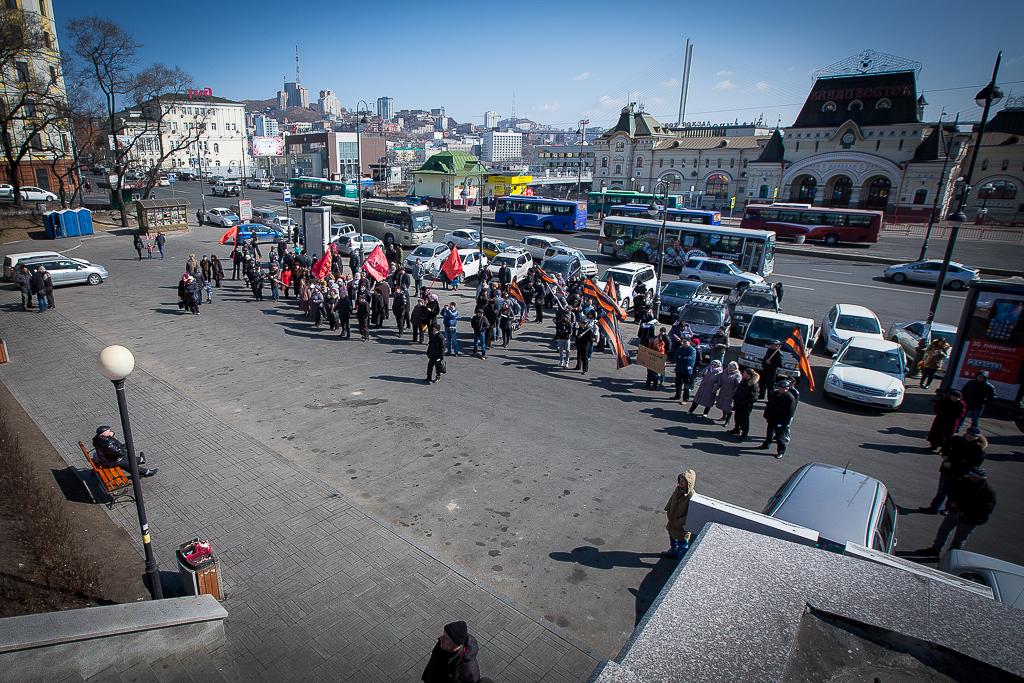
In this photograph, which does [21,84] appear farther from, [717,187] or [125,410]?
[717,187]

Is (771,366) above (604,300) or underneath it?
underneath

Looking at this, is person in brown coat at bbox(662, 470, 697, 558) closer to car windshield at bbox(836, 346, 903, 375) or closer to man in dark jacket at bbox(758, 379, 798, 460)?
man in dark jacket at bbox(758, 379, 798, 460)

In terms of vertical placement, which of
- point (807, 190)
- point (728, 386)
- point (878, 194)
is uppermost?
point (807, 190)

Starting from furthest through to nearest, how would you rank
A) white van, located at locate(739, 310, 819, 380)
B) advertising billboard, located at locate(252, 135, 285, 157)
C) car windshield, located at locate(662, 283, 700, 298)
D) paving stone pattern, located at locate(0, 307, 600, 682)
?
1. advertising billboard, located at locate(252, 135, 285, 157)
2. car windshield, located at locate(662, 283, 700, 298)
3. white van, located at locate(739, 310, 819, 380)
4. paving stone pattern, located at locate(0, 307, 600, 682)

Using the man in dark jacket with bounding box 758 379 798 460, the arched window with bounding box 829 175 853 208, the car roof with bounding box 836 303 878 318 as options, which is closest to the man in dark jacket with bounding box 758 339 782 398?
the man in dark jacket with bounding box 758 379 798 460

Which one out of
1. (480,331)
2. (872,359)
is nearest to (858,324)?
(872,359)

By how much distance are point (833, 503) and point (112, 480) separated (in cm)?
1029

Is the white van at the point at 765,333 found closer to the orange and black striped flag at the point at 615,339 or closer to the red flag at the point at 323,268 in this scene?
the orange and black striped flag at the point at 615,339

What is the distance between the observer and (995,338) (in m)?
13.4

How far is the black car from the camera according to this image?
20.8 m

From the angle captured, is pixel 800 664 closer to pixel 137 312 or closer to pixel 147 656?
pixel 147 656

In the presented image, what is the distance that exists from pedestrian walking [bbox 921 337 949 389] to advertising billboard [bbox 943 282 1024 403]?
1009mm

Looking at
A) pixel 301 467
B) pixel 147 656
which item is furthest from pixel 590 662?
pixel 301 467

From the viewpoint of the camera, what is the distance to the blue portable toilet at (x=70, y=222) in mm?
34625
